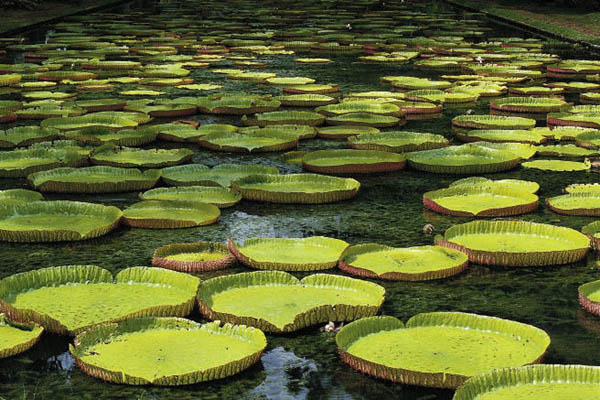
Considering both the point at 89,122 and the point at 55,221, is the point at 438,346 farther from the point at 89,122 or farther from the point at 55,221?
the point at 89,122

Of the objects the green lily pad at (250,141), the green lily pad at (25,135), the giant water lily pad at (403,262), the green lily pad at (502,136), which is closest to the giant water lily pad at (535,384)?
the giant water lily pad at (403,262)

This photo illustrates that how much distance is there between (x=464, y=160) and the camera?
5.66 m

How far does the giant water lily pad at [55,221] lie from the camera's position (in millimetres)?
4090

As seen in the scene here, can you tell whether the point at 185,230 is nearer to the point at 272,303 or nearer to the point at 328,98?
the point at 272,303

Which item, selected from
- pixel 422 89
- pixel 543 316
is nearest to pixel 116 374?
pixel 543 316

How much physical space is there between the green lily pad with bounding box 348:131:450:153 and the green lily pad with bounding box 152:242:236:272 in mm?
2299

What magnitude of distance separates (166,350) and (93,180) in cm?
242

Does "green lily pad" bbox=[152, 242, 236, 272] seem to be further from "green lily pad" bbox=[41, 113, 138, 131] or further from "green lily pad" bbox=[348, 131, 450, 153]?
"green lily pad" bbox=[41, 113, 138, 131]

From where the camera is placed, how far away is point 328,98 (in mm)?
8016

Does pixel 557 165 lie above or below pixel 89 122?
below

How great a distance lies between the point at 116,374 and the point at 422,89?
21.3 feet

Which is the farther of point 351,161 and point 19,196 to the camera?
point 351,161

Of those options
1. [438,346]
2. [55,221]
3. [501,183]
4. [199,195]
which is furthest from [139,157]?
[438,346]

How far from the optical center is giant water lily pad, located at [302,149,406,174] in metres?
5.46
